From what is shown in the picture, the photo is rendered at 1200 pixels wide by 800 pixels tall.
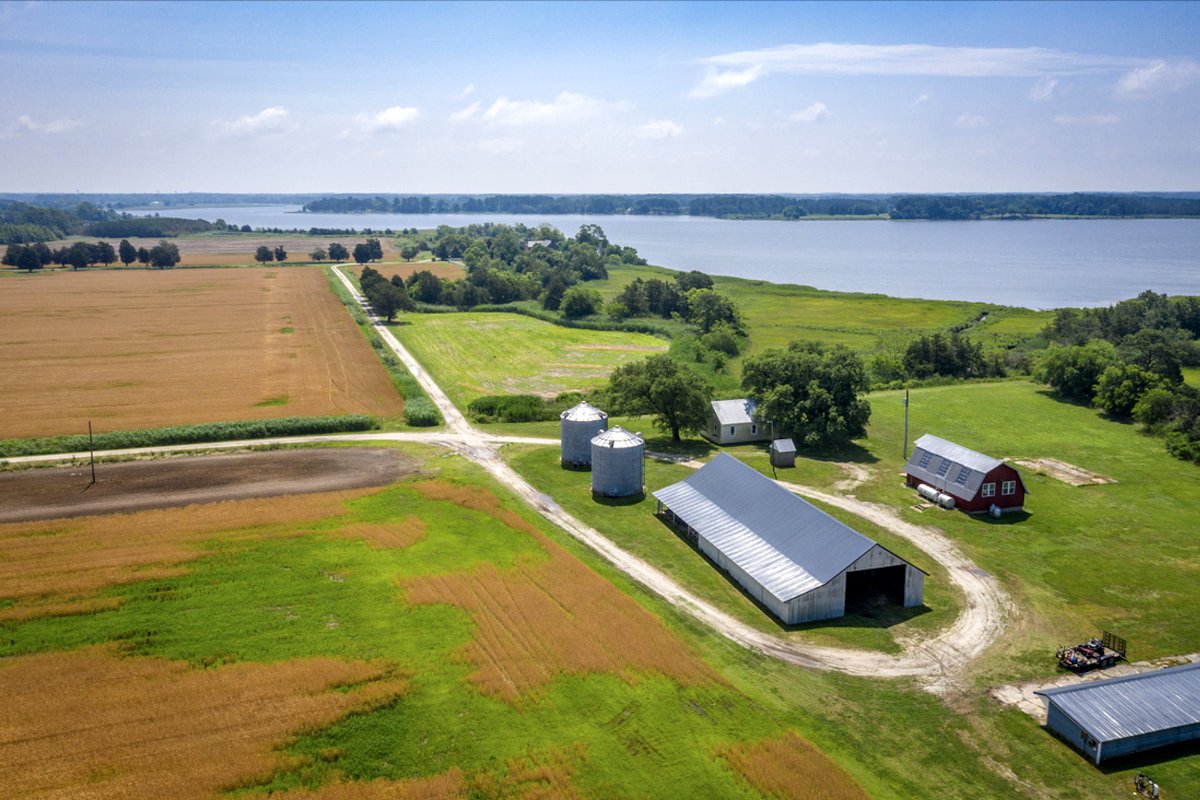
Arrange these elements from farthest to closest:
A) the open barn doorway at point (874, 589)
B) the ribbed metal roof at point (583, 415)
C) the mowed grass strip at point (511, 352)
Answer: the mowed grass strip at point (511, 352) < the ribbed metal roof at point (583, 415) < the open barn doorway at point (874, 589)

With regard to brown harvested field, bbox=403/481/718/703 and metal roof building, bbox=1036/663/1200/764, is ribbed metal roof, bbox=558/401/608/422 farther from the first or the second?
metal roof building, bbox=1036/663/1200/764

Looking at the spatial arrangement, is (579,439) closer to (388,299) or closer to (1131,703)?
(1131,703)

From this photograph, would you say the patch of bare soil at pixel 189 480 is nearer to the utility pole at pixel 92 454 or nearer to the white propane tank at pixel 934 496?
the utility pole at pixel 92 454

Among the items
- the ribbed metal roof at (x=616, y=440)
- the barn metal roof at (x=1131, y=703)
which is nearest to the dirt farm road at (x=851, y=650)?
→ the barn metal roof at (x=1131, y=703)

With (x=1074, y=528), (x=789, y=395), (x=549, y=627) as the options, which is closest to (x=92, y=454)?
(x=549, y=627)

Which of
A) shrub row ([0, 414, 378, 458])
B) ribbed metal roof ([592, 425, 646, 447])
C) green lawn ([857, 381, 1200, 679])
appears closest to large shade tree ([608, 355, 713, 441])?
ribbed metal roof ([592, 425, 646, 447])
